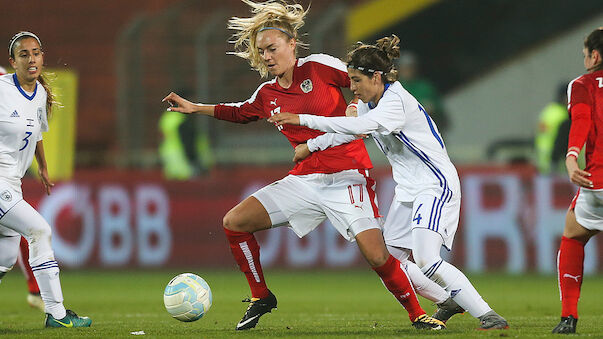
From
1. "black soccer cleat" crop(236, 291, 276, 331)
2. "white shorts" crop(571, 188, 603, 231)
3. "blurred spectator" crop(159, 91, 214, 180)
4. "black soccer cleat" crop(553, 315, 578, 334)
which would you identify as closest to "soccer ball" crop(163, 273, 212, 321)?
"black soccer cleat" crop(236, 291, 276, 331)

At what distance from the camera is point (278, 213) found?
7.23m

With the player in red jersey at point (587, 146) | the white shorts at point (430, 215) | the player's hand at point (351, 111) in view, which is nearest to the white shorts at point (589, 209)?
the player in red jersey at point (587, 146)

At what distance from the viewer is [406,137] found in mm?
6578

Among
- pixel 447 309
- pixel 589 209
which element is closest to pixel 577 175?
pixel 589 209

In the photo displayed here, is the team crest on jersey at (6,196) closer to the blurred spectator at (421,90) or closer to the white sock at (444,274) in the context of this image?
the white sock at (444,274)

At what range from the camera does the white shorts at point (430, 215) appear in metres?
6.46

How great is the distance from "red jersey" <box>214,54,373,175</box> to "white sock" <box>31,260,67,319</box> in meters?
1.91

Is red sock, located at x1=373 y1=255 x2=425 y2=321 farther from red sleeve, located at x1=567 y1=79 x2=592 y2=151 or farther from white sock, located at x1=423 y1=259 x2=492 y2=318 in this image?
red sleeve, located at x1=567 y1=79 x2=592 y2=151

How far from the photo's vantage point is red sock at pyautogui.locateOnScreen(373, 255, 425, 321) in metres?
6.83

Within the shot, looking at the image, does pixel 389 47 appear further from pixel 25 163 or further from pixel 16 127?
pixel 25 163

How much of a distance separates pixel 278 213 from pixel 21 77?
2163mm

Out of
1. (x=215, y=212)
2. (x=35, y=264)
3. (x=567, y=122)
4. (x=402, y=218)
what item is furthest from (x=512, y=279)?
(x=35, y=264)

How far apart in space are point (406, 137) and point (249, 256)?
1.52 m

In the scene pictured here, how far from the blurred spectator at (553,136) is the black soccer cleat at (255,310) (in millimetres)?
6064
